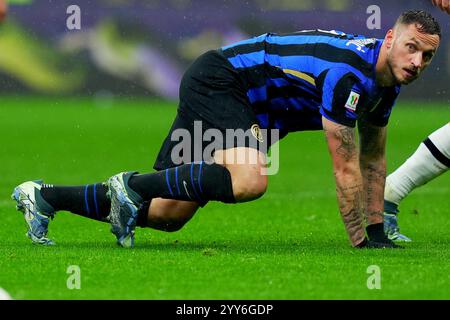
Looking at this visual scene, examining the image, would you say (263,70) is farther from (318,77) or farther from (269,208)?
(269,208)

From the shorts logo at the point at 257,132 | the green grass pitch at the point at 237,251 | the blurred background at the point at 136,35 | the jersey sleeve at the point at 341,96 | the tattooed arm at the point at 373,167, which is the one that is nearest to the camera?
the green grass pitch at the point at 237,251

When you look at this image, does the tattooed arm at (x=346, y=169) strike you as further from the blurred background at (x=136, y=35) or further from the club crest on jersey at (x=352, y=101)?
the blurred background at (x=136, y=35)

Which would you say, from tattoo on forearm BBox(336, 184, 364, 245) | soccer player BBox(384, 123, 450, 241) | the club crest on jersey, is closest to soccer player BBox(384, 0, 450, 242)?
soccer player BBox(384, 123, 450, 241)

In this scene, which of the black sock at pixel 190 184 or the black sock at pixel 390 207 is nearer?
the black sock at pixel 190 184

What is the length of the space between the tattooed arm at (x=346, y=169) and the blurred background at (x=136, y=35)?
15.9m

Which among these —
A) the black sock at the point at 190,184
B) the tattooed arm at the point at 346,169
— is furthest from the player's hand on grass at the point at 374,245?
the black sock at the point at 190,184

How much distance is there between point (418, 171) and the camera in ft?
22.6

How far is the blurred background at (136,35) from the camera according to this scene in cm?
2189

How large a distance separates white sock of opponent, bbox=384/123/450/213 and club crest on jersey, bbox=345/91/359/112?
1294 millimetres

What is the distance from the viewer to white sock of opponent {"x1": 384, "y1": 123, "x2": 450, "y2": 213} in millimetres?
6805
